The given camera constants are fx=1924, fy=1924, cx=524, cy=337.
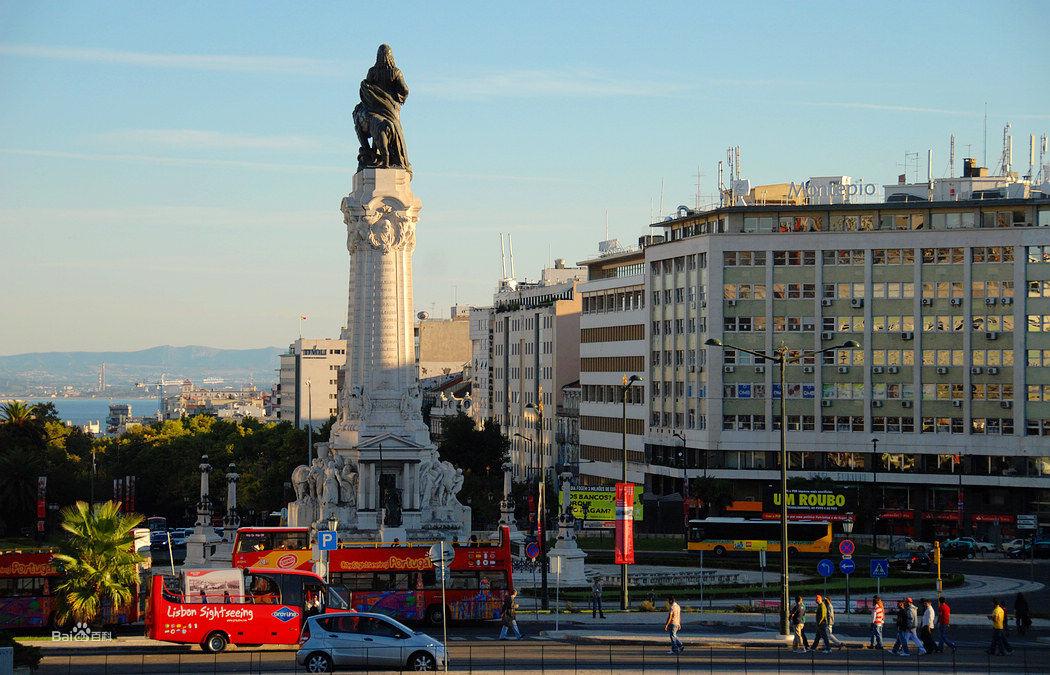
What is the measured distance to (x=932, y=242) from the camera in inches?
4636

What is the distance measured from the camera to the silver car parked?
151 feet

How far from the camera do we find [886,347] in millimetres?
119125

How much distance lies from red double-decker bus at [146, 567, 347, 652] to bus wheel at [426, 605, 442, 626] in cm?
750

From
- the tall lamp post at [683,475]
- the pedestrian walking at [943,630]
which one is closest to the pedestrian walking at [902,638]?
the pedestrian walking at [943,630]

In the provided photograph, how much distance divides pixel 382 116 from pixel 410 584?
143 ft

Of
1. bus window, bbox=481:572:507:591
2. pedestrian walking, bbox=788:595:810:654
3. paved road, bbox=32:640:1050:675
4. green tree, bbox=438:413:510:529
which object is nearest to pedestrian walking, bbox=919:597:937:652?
paved road, bbox=32:640:1050:675

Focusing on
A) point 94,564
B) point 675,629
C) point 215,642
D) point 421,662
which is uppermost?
point 94,564

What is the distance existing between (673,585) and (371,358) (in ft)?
86.4

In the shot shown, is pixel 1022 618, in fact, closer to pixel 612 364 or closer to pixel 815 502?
pixel 815 502

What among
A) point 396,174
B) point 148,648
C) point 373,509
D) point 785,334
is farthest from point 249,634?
point 785,334

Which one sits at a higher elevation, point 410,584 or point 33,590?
point 33,590

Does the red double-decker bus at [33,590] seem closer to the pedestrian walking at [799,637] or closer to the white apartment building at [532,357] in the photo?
the pedestrian walking at [799,637]

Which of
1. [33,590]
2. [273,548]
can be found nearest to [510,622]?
[33,590]

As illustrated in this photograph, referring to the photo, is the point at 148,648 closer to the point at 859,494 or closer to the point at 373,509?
the point at 373,509
